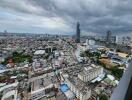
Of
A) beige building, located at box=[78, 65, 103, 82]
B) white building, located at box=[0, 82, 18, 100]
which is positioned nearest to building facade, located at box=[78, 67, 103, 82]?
beige building, located at box=[78, 65, 103, 82]

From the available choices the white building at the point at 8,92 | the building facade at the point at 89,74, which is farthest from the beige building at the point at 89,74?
the white building at the point at 8,92

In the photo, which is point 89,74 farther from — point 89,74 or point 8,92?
point 8,92

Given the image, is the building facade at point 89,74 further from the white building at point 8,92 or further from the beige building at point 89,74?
the white building at point 8,92

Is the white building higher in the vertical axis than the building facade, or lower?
lower

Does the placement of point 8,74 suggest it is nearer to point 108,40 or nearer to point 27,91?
point 27,91

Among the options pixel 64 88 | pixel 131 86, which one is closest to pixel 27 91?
pixel 64 88

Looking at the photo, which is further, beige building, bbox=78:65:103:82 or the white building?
beige building, bbox=78:65:103:82

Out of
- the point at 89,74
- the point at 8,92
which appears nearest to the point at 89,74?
the point at 89,74

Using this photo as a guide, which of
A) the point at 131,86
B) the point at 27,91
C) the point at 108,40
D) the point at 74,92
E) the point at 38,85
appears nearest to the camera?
the point at 131,86

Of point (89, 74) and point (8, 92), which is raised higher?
point (89, 74)

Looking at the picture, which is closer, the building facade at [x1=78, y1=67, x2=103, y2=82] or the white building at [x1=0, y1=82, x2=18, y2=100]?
the white building at [x1=0, y1=82, x2=18, y2=100]

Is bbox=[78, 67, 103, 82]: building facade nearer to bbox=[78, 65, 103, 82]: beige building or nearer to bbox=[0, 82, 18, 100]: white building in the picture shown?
bbox=[78, 65, 103, 82]: beige building
